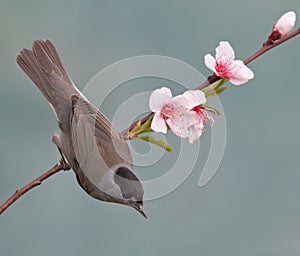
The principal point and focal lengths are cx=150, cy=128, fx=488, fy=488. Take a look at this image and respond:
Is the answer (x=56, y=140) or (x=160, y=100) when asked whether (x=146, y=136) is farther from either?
(x=56, y=140)

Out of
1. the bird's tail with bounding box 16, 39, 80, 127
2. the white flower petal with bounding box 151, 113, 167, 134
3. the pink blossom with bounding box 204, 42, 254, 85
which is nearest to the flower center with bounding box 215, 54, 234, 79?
the pink blossom with bounding box 204, 42, 254, 85

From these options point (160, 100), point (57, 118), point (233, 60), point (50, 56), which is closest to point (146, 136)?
point (160, 100)

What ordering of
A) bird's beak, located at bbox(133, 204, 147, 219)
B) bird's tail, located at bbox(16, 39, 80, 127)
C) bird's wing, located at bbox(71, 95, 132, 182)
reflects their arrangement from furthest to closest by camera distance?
1. bird's tail, located at bbox(16, 39, 80, 127)
2. bird's wing, located at bbox(71, 95, 132, 182)
3. bird's beak, located at bbox(133, 204, 147, 219)

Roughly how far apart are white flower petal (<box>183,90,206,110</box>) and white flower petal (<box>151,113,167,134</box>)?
6 centimetres

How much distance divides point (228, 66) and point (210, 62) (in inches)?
1.1

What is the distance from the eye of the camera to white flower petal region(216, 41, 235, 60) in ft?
2.43

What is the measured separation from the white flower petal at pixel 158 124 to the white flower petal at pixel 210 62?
11 centimetres

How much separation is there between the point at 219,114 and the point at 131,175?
194 mm

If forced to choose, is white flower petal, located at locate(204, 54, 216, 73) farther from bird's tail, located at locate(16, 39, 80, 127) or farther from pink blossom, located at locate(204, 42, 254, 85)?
bird's tail, located at locate(16, 39, 80, 127)

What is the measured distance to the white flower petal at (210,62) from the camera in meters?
0.74

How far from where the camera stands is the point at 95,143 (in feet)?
3.16

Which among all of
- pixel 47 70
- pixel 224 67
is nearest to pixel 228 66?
pixel 224 67

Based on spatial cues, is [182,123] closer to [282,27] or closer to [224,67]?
[224,67]

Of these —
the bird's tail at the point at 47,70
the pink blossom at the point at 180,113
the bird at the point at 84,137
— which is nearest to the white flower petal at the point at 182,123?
the pink blossom at the point at 180,113
